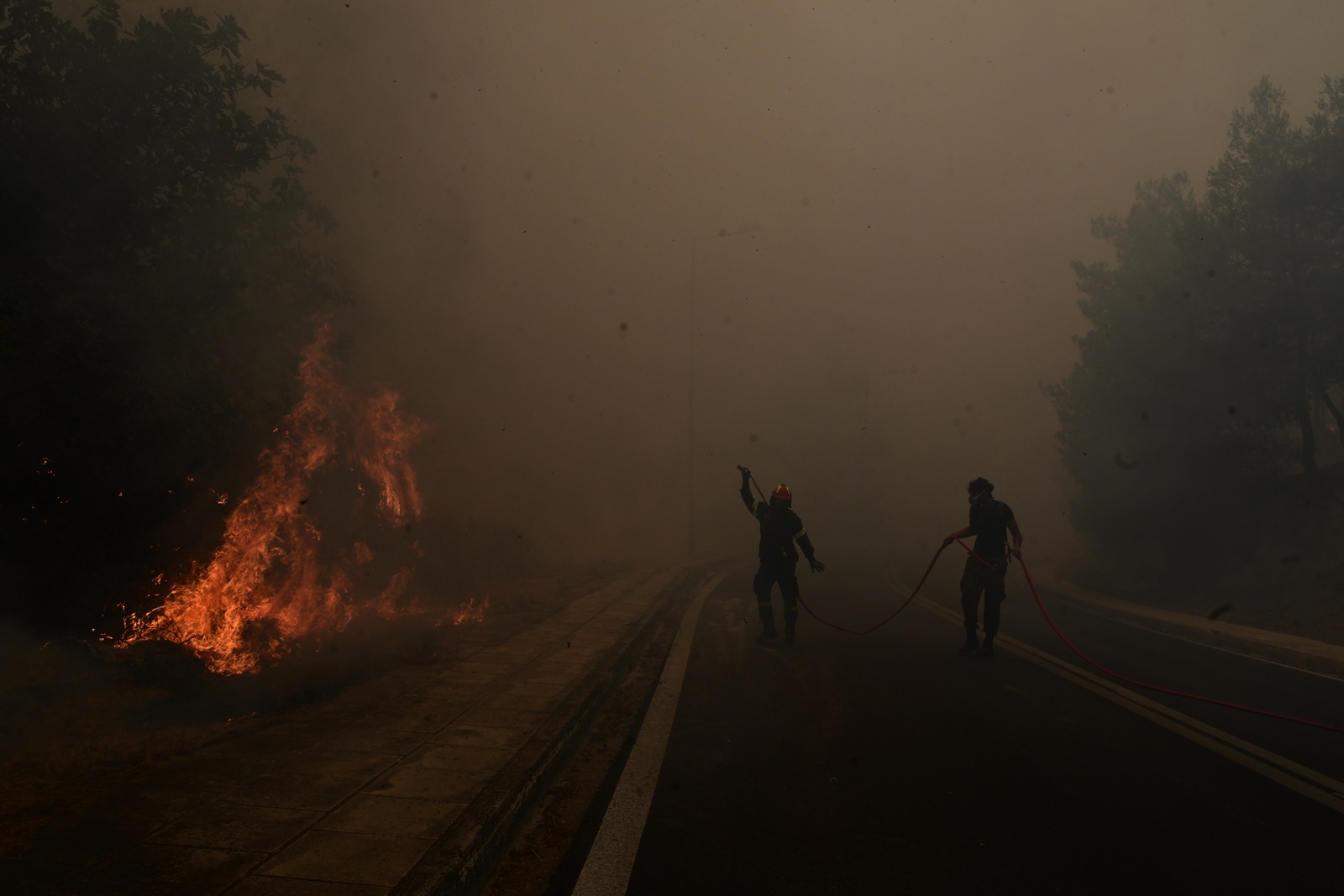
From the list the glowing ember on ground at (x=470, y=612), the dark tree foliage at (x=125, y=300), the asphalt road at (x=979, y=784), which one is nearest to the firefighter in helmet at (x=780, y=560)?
the asphalt road at (x=979, y=784)

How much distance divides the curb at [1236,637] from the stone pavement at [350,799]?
8730mm

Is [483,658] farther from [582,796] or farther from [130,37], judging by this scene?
[130,37]

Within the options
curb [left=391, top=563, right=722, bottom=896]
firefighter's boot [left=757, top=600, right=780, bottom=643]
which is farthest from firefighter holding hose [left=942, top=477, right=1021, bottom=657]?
curb [left=391, top=563, right=722, bottom=896]

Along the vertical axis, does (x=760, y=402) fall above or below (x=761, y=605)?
above

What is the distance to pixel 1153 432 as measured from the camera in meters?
21.2

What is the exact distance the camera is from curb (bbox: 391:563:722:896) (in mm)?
3090

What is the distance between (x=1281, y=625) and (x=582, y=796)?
48.2 ft

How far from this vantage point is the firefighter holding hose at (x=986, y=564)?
876 centimetres

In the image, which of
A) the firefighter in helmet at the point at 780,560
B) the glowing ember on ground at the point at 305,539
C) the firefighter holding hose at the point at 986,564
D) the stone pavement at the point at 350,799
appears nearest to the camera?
the stone pavement at the point at 350,799

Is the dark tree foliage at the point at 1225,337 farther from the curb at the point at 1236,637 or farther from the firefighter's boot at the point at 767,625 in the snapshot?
the firefighter's boot at the point at 767,625

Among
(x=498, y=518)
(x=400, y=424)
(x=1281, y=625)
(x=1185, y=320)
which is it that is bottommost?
(x=1281, y=625)

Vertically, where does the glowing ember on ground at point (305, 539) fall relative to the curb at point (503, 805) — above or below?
above

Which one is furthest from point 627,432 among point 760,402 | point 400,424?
point 400,424

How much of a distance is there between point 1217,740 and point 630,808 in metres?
4.06
